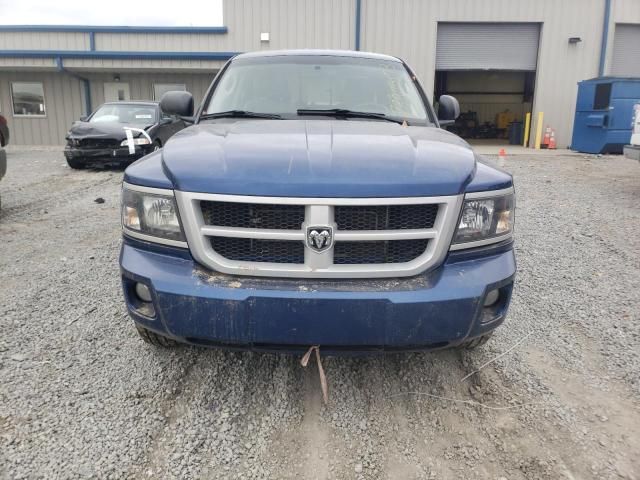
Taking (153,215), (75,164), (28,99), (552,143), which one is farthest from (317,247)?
(28,99)

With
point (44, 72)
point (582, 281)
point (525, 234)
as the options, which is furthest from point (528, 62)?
point (44, 72)

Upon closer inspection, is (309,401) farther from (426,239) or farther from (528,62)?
(528,62)

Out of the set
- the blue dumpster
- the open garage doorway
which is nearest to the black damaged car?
the blue dumpster

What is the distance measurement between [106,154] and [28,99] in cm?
1248

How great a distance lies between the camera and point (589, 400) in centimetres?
258

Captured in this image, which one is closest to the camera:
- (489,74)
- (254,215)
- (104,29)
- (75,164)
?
(254,215)

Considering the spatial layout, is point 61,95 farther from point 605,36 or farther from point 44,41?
point 605,36

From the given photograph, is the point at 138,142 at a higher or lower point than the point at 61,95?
lower

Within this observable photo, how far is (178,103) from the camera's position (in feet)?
12.7

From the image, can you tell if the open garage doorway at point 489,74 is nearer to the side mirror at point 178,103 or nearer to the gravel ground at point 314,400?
the gravel ground at point 314,400

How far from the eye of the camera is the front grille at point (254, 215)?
215cm

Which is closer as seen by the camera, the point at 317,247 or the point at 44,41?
the point at 317,247

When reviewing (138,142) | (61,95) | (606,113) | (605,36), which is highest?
(605,36)

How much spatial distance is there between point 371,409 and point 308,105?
196cm
